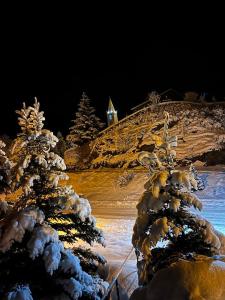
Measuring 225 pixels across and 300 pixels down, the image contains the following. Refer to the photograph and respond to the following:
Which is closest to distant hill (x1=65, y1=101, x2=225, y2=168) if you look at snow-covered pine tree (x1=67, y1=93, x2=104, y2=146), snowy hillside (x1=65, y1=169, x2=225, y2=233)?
snow-covered pine tree (x1=67, y1=93, x2=104, y2=146)

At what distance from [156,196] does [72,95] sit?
61.4 meters

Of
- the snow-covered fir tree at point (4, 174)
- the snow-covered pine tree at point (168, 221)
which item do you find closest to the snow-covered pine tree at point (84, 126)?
the snow-covered fir tree at point (4, 174)

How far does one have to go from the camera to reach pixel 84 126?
3959 centimetres

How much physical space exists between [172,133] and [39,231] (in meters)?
26.0

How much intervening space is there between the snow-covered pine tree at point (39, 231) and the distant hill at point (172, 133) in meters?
22.8

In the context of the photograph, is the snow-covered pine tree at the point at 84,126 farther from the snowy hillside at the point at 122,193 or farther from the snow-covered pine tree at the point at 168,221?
the snow-covered pine tree at the point at 168,221

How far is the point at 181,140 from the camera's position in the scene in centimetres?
3281

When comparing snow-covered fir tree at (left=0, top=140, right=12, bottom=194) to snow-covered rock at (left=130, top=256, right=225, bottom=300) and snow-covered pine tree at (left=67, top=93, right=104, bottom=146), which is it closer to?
snow-covered rock at (left=130, top=256, right=225, bottom=300)

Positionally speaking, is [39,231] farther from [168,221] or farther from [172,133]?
[172,133]

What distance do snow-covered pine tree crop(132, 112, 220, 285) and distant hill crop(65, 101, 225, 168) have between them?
21883 mm

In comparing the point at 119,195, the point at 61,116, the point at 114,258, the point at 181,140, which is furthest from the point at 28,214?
the point at 61,116

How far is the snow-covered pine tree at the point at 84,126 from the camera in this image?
39.2 metres

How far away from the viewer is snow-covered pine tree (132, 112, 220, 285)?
8.91 m

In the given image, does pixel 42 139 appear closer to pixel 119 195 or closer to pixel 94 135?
pixel 119 195
